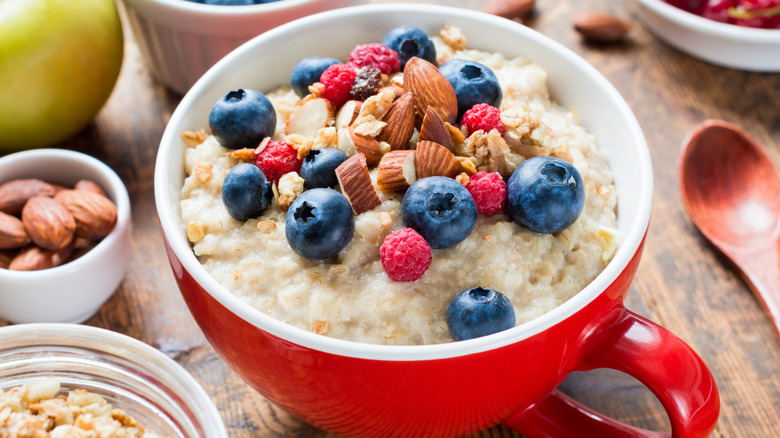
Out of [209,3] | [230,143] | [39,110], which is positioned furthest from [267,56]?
[39,110]

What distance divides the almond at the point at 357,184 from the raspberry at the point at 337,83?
0.22 m

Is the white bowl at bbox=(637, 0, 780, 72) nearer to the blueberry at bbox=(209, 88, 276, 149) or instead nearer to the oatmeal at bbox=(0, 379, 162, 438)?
the blueberry at bbox=(209, 88, 276, 149)

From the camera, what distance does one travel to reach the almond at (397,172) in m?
1.29

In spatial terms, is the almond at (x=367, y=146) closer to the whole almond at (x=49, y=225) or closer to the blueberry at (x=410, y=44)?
the blueberry at (x=410, y=44)

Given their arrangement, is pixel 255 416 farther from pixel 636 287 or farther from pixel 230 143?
pixel 636 287

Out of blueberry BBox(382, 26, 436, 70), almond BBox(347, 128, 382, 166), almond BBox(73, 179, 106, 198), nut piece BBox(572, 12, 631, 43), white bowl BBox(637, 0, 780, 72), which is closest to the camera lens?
almond BBox(347, 128, 382, 166)

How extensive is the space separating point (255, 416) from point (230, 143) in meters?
0.57

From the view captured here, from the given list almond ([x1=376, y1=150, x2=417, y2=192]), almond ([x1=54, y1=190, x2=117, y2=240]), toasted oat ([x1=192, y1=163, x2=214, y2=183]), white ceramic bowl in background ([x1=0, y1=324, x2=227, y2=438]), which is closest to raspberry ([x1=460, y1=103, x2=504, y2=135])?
almond ([x1=376, y1=150, x2=417, y2=192])

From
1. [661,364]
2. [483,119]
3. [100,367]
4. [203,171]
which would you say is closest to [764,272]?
[661,364]

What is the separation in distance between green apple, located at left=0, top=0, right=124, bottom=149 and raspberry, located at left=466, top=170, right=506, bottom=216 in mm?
1213

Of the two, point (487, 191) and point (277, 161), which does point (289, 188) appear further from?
point (487, 191)

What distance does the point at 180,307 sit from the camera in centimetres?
172

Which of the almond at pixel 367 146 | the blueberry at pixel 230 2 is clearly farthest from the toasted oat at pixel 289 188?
the blueberry at pixel 230 2

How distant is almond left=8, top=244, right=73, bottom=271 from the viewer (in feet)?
5.42
